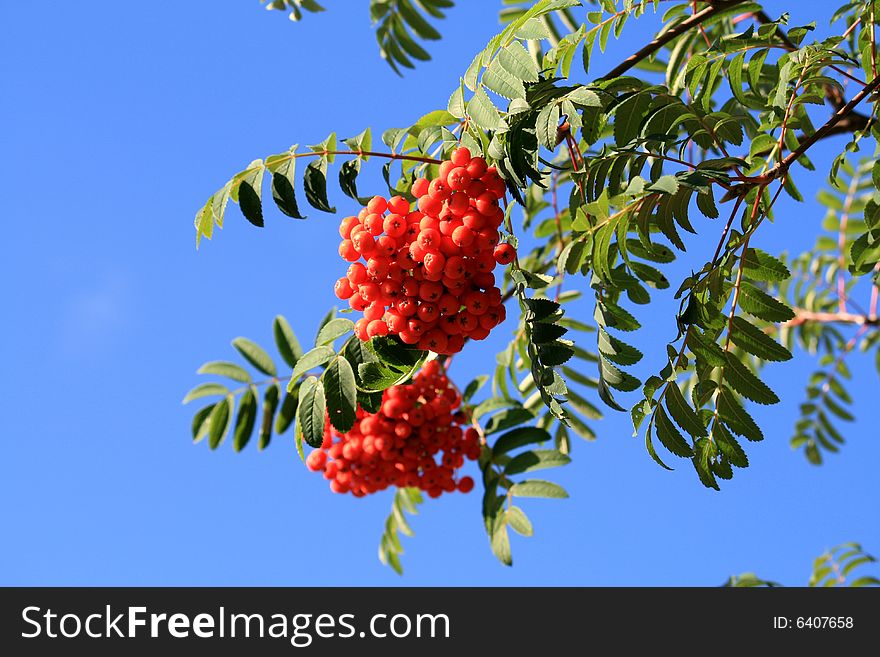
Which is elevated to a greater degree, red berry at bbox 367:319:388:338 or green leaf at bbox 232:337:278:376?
green leaf at bbox 232:337:278:376

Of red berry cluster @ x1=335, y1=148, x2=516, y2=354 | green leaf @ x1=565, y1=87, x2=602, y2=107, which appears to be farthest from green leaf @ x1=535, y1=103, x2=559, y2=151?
red berry cluster @ x1=335, y1=148, x2=516, y2=354

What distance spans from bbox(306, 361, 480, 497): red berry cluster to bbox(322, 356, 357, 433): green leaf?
1.01 meters

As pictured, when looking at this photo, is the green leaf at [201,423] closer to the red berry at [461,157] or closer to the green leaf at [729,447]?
the red berry at [461,157]

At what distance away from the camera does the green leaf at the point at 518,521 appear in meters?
3.25

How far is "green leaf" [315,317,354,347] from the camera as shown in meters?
2.26

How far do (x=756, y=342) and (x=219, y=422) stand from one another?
2.23 meters

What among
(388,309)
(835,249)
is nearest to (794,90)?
(388,309)

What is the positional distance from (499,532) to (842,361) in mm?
3555

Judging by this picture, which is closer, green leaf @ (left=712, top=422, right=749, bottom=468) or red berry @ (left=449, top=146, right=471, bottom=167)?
red berry @ (left=449, top=146, right=471, bottom=167)

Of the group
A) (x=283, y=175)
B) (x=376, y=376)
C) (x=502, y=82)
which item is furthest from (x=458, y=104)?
(x=376, y=376)

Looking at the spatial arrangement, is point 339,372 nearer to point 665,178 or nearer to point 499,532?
point 665,178

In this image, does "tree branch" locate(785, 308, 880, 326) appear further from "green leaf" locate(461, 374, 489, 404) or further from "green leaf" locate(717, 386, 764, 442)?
"green leaf" locate(717, 386, 764, 442)

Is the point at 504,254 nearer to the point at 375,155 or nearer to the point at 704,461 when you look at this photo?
the point at 375,155

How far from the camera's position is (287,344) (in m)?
3.60
